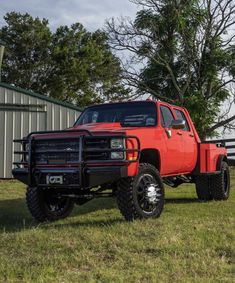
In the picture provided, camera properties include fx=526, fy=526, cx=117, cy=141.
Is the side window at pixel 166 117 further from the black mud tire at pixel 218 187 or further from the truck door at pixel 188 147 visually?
the black mud tire at pixel 218 187

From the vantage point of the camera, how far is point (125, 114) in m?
9.01

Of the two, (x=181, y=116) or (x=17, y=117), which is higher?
(x=17, y=117)

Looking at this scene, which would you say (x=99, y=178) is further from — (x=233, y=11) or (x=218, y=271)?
Result: (x=233, y=11)

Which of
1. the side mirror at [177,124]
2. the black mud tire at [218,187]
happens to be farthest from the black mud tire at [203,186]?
the side mirror at [177,124]

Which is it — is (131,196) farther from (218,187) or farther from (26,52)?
(26,52)

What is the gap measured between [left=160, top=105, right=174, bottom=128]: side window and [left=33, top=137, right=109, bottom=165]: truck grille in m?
1.72

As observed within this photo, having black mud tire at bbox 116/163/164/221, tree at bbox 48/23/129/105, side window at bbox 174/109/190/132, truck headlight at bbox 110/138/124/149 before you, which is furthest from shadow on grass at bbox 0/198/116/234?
tree at bbox 48/23/129/105

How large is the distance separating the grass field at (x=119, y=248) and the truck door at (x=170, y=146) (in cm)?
79

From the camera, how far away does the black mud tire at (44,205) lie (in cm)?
840

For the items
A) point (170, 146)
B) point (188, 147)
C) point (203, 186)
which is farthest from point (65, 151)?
point (203, 186)

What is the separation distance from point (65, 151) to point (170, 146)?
2.04 meters

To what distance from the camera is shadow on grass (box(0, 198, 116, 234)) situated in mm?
8079

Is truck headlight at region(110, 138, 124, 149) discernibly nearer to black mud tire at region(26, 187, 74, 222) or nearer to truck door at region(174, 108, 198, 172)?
black mud tire at region(26, 187, 74, 222)

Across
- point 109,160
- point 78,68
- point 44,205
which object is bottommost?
point 44,205
